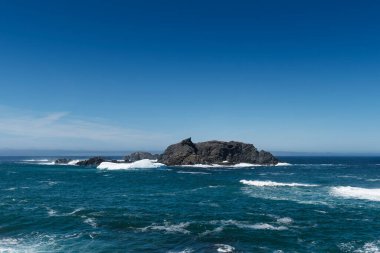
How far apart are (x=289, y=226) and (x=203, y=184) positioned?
4165 cm

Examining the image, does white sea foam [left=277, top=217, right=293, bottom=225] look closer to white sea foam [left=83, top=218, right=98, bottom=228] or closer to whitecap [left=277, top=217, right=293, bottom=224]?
whitecap [left=277, top=217, right=293, bottom=224]

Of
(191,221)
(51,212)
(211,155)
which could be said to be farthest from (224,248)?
(211,155)

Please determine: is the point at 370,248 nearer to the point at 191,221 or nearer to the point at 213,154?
the point at 191,221

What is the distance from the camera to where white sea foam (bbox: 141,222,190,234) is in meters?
36.5

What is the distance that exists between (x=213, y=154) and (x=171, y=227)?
12063 cm

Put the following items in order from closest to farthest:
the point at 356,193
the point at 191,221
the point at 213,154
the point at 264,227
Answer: the point at 264,227
the point at 191,221
the point at 356,193
the point at 213,154

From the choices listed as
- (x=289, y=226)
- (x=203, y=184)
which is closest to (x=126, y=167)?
(x=203, y=184)

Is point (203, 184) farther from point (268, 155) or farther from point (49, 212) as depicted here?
point (268, 155)

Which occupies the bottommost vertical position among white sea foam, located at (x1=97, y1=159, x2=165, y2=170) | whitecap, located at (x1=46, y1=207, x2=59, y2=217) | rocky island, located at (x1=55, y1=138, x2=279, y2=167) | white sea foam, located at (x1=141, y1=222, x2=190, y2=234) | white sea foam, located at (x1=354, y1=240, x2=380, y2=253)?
white sea foam, located at (x1=354, y1=240, x2=380, y2=253)

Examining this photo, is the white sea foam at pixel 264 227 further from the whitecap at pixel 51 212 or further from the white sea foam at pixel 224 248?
the whitecap at pixel 51 212

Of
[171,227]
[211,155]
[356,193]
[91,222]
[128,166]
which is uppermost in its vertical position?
[211,155]

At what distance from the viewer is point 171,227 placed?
38219 millimetres

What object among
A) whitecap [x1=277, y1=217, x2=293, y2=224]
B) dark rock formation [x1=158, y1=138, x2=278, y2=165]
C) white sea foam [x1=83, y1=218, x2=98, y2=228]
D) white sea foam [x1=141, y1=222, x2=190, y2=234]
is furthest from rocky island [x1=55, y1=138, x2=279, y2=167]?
white sea foam [x1=141, y1=222, x2=190, y2=234]

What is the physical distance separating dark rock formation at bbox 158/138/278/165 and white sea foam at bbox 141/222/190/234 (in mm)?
112302
